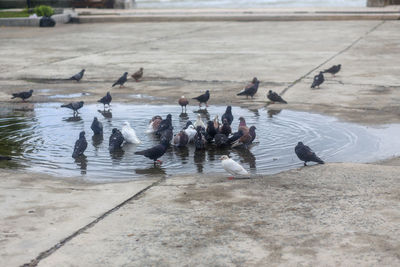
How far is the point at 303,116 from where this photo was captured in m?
11.0

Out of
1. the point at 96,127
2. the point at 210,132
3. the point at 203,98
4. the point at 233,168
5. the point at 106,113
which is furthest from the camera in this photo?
the point at 203,98

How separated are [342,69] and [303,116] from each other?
201 inches

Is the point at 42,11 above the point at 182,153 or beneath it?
above

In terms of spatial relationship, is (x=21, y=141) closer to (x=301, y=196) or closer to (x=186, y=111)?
(x=186, y=111)

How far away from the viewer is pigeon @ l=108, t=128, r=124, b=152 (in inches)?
352

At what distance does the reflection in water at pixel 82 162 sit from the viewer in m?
8.12

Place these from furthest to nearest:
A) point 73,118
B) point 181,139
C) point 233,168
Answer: point 73,118, point 181,139, point 233,168

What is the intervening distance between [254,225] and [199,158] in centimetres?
286

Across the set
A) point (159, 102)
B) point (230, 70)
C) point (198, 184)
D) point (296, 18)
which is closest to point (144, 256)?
point (198, 184)

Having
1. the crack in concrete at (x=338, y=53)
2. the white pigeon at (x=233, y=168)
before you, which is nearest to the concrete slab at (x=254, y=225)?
the white pigeon at (x=233, y=168)

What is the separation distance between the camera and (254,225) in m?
5.82

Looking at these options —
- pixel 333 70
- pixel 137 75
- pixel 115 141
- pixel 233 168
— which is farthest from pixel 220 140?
pixel 333 70

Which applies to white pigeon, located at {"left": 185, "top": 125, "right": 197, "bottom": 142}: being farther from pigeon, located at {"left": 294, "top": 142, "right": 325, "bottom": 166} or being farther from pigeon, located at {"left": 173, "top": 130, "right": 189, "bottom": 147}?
pigeon, located at {"left": 294, "top": 142, "right": 325, "bottom": 166}

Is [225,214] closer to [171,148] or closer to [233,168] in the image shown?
[233,168]
